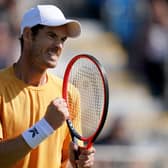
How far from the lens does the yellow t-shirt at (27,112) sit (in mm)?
6445

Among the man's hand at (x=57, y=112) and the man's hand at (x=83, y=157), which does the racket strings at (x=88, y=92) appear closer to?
the man's hand at (x=83, y=157)

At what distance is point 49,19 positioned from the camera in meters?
6.45

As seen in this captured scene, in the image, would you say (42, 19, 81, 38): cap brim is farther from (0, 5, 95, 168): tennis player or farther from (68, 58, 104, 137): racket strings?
(68, 58, 104, 137): racket strings

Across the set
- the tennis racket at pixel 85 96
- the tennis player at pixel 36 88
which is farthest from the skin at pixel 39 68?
the tennis racket at pixel 85 96

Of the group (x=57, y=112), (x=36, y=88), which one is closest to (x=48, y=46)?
(x=36, y=88)

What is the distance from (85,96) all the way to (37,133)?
89 cm

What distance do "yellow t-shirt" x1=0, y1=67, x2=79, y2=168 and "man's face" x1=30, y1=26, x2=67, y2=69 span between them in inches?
7.2

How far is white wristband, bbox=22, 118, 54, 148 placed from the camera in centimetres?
616

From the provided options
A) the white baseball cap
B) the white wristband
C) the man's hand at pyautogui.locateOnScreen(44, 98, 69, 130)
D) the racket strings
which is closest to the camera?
the man's hand at pyautogui.locateOnScreen(44, 98, 69, 130)

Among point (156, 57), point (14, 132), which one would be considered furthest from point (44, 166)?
point (156, 57)

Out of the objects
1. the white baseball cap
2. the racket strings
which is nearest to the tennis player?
the white baseball cap

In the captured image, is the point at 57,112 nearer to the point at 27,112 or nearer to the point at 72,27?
the point at 27,112

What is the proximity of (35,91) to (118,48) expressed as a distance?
8.47 metres

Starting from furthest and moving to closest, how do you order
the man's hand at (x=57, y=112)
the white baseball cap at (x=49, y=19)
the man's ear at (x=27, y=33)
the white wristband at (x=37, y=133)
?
the man's ear at (x=27, y=33) → the white baseball cap at (x=49, y=19) → the white wristband at (x=37, y=133) → the man's hand at (x=57, y=112)
